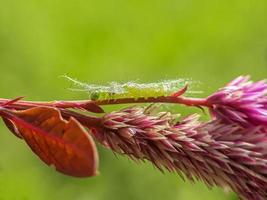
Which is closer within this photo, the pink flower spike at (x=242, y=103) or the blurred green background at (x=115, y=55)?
the pink flower spike at (x=242, y=103)

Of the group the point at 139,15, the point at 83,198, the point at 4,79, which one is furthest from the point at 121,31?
the point at 83,198

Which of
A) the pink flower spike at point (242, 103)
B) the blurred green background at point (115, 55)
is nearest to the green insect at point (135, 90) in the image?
the pink flower spike at point (242, 103)

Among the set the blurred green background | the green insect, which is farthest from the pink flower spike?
the blurred green background

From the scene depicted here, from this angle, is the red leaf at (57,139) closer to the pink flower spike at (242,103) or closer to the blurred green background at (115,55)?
the pink flower spike at (242,103)

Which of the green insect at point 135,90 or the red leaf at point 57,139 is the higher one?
the green insect at point 135,90

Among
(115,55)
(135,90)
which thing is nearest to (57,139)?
(135,90)

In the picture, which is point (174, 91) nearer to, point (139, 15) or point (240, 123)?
point (240, 123)
